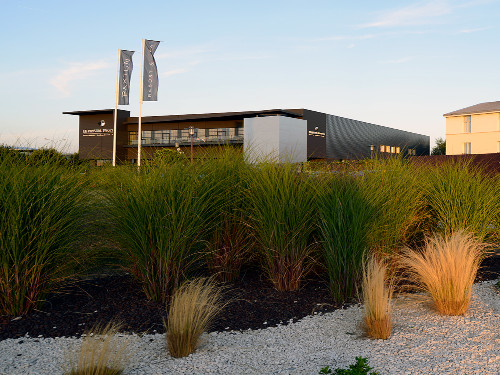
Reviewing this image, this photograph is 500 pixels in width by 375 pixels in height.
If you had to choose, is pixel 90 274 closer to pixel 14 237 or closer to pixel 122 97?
pixel 14 237

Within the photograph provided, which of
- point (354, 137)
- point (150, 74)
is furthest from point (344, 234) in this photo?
point (354, 137)

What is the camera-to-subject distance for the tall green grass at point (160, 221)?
13.6ft

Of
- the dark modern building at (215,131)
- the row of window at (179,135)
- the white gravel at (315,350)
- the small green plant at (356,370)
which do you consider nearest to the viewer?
the small green plant at (356,370)

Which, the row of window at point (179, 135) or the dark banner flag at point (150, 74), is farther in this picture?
the row of window at point (179, 135)

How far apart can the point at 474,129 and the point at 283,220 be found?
34877mm

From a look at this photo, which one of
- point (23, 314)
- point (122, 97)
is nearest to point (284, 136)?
point (122, 97)

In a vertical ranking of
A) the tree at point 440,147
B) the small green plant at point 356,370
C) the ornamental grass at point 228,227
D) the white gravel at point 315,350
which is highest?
the tree at point 440,147

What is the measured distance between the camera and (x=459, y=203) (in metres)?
5.79

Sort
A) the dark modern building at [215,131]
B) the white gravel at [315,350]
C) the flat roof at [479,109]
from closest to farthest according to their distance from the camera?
the white gravel at [315,350]
the flat roof at [479,109]
the dark modern building at [215,131]

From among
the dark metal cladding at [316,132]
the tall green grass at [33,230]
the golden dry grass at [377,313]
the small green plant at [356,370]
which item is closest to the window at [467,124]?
the dark metal cladding at [316,132]

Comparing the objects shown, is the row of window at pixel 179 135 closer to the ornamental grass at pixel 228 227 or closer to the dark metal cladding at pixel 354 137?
the dark metal cladding at pixel 354 137

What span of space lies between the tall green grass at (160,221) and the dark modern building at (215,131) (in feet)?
121

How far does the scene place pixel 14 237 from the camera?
3.80m

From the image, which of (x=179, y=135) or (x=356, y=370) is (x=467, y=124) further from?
(x=356, y=370)
